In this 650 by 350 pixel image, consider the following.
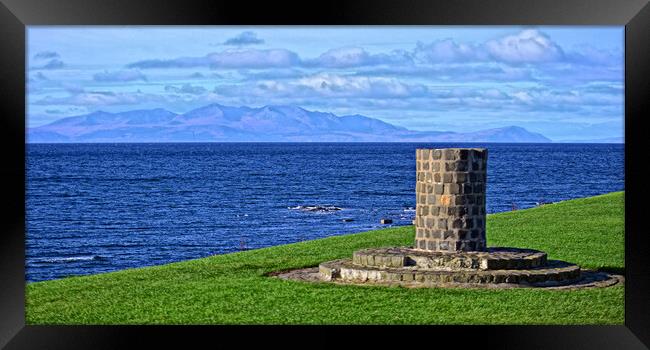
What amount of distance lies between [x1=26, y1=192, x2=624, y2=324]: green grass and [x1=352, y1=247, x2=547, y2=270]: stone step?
117cm

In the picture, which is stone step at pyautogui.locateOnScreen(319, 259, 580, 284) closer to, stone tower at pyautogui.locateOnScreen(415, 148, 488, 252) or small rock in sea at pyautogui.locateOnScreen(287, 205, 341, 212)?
stone tower at pyautogui.locateOnScreen(415, 148, 488, 252)

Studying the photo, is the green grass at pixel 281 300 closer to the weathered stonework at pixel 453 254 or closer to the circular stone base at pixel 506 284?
the circular stone base at pixel 506 284

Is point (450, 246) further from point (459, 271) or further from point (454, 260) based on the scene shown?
point (459, 271)

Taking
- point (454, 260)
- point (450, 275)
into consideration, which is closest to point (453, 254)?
point (454, 260)

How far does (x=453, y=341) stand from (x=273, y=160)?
435 feet

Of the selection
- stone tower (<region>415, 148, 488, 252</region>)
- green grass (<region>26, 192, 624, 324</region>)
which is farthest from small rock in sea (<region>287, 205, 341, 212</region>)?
stone tower (<region>415, 148, 488, 252</region>)

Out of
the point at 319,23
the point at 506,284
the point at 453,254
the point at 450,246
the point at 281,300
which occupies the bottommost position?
the point at 281,300

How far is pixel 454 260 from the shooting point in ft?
67.2

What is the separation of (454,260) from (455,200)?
1.28 m

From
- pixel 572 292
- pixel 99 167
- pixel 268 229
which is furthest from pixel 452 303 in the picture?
pixel 99 167

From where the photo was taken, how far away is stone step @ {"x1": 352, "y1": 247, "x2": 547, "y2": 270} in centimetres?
2044

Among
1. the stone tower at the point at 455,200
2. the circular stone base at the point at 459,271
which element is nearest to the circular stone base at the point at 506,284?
the circular stone base at the point at 459,271

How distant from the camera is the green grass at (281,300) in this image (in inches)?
683

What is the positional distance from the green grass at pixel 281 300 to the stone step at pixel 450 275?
62 cm
